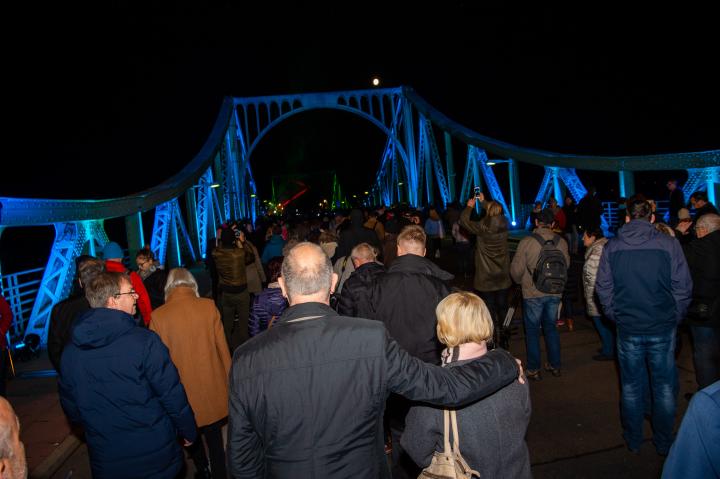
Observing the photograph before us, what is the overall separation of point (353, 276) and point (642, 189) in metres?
35.1

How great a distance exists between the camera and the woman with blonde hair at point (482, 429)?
210 centimetres

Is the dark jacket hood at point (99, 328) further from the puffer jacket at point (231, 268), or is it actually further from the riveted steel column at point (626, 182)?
the riveted steel column at point (626, 182)

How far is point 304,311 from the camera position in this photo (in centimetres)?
199

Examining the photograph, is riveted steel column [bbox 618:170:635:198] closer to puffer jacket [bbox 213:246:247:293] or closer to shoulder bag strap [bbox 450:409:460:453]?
puffer jacket [bbox 213:246:247:293]

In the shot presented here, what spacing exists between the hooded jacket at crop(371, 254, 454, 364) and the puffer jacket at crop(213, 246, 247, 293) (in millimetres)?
3491


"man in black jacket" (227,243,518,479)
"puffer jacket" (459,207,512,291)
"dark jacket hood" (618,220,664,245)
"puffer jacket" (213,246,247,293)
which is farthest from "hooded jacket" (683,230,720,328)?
"puffer jacket" (213,246,247,293)

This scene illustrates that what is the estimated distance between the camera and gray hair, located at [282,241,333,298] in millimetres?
2061

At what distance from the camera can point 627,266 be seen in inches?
146

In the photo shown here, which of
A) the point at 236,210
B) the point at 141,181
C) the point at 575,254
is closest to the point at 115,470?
the point at 575,254

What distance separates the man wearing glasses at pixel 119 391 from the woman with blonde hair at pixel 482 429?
146cm

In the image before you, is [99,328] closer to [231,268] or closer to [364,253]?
[364,253]

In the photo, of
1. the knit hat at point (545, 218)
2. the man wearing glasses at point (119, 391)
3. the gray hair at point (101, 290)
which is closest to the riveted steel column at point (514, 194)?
the knit hat at point (545, 218)

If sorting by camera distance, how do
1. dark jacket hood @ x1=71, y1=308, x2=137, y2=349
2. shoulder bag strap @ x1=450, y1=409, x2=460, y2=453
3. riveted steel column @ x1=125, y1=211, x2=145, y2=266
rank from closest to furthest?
shoulder bag strap @ x1=450, y1=409, x2=460, y2=453, dark jacket hood @ x1=71, y1=308, x2=137, y2=349, riveted steel column @ x1=125, y1=211, x2=145, y2=266

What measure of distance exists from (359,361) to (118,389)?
153 cm
